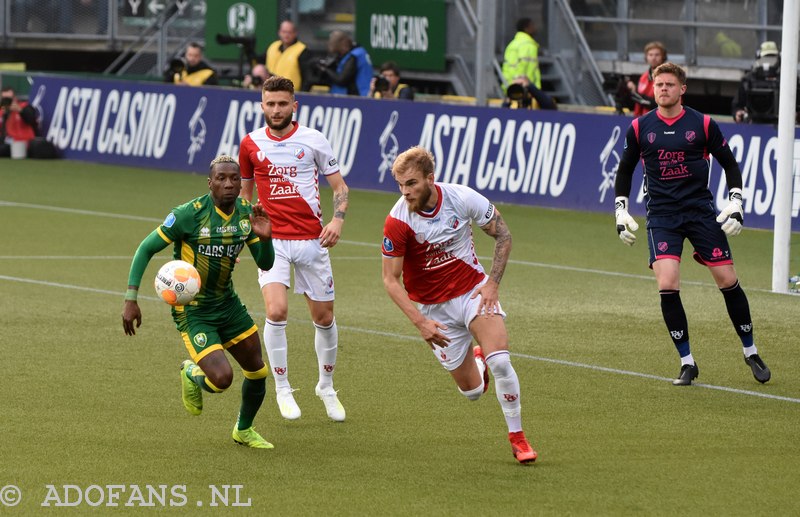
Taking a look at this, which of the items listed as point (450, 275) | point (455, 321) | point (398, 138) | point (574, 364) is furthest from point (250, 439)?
point (398, 138)

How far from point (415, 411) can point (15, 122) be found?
21414 mm

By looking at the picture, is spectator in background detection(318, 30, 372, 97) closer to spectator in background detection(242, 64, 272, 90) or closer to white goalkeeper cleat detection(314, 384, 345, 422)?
spectator in background detection(242, 64, 272, 90)

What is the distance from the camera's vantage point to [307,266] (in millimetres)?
10164

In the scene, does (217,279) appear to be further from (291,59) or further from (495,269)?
(291,59)

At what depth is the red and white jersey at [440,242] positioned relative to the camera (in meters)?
8.73

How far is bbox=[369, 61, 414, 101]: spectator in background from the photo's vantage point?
24.4 m

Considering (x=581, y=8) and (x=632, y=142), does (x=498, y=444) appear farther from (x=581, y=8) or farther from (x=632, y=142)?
(x=581, y=8)

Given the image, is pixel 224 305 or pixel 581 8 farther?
pixel 581 8

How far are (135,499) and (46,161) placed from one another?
22.5 m

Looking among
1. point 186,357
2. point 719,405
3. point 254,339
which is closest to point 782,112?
point 719,405

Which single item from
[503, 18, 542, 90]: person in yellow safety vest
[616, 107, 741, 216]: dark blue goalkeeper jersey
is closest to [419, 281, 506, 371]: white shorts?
[616, 107, 741, 216]: dark blue goalkeeper jersey

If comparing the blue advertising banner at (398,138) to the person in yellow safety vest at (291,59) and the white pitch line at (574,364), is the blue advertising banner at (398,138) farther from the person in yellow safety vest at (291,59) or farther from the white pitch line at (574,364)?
the white pitch line at (574,364)

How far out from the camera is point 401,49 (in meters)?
29.4

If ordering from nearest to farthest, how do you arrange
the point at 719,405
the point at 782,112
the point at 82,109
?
the point at 719,405 < the point at 782,112 < the point at 82,109
